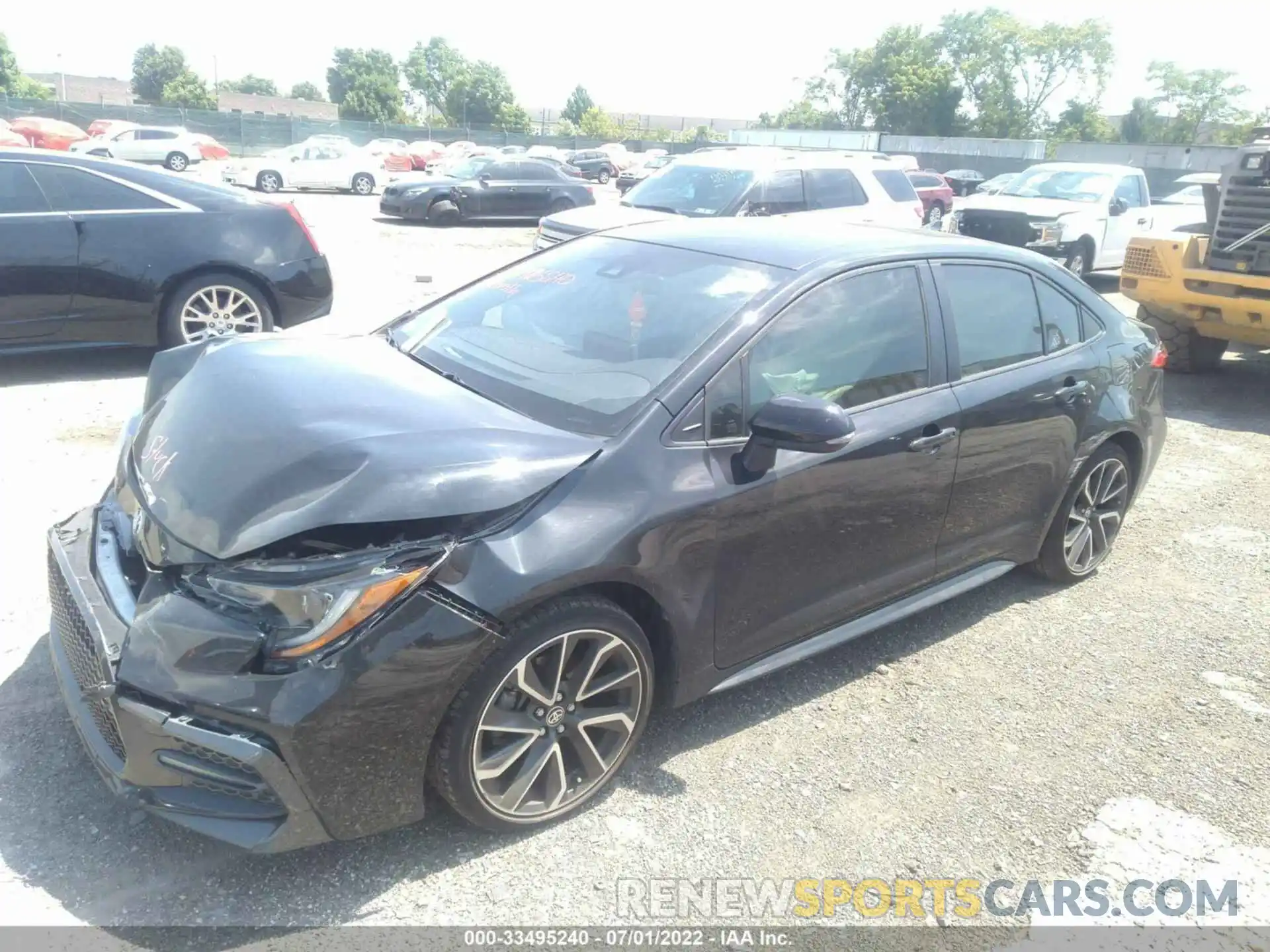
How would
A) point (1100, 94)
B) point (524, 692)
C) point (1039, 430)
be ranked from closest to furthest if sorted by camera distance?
1. point (524, 692)
2. point (1039, 430)
3. point (1100, 94)

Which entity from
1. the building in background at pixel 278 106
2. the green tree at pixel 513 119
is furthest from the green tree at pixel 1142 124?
the building in background at pixel 278 106

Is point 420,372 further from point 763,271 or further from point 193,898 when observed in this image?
point 193,898

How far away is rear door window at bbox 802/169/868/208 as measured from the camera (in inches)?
442

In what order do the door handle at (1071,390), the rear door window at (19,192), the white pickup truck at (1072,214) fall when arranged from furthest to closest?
1. the white pickup truck at (1072,214)
2. the rear door window at (19,192)
3. the door handle at (1071,390)

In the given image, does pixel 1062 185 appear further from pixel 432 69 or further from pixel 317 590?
pixel 432 69

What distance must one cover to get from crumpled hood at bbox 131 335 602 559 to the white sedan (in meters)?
24.8

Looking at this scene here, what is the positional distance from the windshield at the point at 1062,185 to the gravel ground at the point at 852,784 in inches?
419

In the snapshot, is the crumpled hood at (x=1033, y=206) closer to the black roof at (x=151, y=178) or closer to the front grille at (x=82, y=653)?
the black roof at (x=151, y=178)

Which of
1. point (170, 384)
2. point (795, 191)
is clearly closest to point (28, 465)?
point (170, 384)

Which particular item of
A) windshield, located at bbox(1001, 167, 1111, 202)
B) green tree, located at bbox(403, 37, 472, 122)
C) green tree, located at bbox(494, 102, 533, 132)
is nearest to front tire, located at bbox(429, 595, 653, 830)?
windshield, located at bbox(1001, 167, 1111, 202)

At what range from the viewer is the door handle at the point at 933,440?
139 inches

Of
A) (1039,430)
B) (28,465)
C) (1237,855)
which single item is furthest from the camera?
(28,465)

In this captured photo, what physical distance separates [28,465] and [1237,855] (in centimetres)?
570

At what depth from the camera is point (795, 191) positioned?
11031mm
